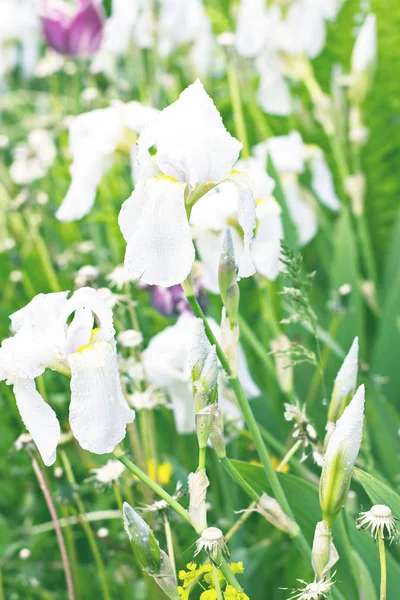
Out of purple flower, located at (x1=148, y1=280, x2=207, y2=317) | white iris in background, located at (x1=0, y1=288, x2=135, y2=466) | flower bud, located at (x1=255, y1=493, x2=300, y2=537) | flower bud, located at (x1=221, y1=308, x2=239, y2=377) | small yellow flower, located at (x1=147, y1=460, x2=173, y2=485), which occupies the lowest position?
small yellow flower, located at (x1=147, y1=460, x2=173, y2=485)

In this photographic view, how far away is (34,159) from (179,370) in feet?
2.46

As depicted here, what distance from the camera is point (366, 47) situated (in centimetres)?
124

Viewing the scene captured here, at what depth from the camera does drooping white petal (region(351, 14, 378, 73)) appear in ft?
4.02

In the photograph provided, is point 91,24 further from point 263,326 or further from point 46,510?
point 46,510

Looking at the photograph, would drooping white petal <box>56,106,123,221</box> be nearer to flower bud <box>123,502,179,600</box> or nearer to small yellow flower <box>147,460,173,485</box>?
small yellow flower <box>147,460,173,485</box>

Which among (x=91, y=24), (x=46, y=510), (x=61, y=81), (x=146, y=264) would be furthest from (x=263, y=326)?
→ (x=61, y=81)

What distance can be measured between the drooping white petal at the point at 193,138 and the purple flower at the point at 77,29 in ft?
3.65

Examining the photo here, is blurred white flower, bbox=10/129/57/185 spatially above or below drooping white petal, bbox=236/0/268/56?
below

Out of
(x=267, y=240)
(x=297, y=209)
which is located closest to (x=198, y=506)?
(x=267, y=240)

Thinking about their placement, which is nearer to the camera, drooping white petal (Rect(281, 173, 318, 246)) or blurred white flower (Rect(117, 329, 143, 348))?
blurred white flower (Rect(117, 329, 143, 348))

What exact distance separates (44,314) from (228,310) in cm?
14

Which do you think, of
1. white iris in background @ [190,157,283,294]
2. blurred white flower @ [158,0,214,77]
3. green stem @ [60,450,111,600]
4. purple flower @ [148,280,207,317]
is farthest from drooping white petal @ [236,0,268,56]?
green stem @ [60,450,111,600]

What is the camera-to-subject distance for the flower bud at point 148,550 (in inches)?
22.0

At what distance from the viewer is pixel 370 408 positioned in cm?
110
